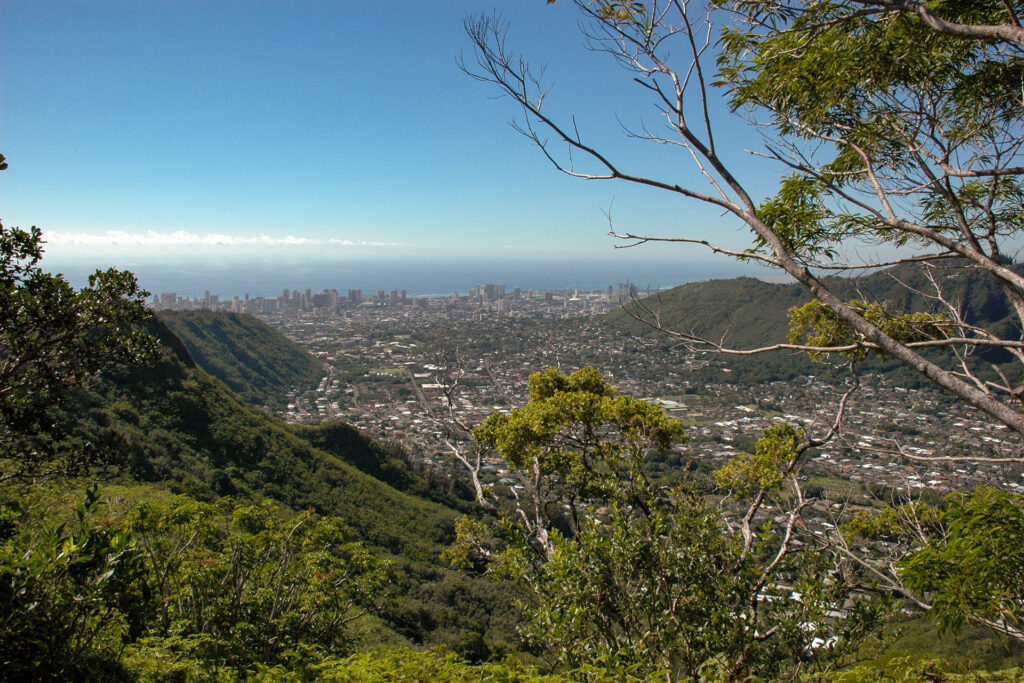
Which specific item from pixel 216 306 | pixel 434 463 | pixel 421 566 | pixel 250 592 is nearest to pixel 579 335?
pixel 434 463

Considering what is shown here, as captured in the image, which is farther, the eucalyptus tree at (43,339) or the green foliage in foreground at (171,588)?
the eucalyptus tree at (43,339)

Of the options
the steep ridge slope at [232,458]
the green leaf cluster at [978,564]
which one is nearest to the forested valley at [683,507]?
the green leaf cluster at [978,564]

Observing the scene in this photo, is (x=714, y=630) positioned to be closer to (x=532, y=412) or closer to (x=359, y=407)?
(x=532, y=412)

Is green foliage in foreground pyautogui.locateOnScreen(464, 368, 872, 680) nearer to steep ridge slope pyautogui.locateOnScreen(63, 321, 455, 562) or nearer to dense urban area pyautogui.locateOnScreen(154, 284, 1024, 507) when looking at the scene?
dense urban area pyautogui.locateOnScreen(154, 284, 1024, 507)

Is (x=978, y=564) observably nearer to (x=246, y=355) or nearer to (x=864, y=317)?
(x=864, y=317)

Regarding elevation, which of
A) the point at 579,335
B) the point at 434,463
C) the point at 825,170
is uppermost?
the point at 825,170

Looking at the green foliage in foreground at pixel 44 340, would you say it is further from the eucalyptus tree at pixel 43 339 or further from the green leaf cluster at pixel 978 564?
the green leaf cluster at pixel 978 564

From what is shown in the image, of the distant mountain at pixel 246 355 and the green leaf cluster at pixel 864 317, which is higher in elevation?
the green leaf cluster at pixel 864 317

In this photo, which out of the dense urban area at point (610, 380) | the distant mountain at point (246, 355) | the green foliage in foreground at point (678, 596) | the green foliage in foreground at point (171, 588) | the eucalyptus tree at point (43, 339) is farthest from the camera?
the distant mountain at point (246, 355)

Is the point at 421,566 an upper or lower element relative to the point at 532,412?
lower
